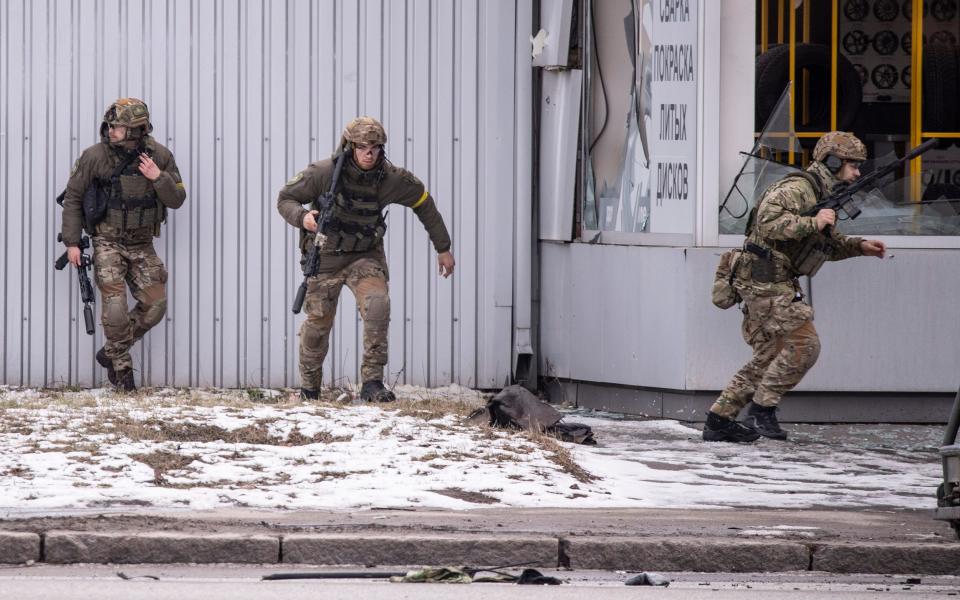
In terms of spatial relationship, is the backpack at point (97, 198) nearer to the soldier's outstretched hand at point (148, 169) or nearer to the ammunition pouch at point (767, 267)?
the soldier's outstretched hand at point (148, 169)

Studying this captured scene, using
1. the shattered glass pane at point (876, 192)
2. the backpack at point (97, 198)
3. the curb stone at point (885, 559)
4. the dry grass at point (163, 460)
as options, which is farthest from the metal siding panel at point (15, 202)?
the curb stone at point (885, 559)

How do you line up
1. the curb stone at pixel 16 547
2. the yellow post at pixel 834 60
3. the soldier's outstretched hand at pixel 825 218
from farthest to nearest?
the yellow post at pixel 834 60 → the soldier's outstretched hand at pixel 825 218 → the curb stone at pixel 16 547

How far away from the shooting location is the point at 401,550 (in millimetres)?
6797

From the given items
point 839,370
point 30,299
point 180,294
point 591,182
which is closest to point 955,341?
point 839,370

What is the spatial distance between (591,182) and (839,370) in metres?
2.35

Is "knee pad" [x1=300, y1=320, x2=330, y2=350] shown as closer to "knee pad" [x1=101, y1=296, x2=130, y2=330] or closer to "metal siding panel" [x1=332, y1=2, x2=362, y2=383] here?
"metal siding panel" [x1=332, y1=2, x2=362, y2=383]

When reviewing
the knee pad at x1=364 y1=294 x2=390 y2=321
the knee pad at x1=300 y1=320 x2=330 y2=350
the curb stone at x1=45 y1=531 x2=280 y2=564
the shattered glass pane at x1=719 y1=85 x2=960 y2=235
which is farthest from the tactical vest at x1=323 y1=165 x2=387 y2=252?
the curb stone at x1=45 y1=531 x2=280 y2=564

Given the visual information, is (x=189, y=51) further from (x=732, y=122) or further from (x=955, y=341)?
(x=955, y=341)

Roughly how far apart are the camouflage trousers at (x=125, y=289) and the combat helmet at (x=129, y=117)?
2.60 ft

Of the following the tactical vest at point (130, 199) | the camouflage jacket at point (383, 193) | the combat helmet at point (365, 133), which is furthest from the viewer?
the tactical vest at point (130, 199)

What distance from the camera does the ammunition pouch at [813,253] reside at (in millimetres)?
9953

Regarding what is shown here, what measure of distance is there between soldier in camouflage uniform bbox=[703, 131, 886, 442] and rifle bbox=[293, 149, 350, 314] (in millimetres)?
2606

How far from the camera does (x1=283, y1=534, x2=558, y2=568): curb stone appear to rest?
22.3ft

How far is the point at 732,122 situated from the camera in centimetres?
1109
